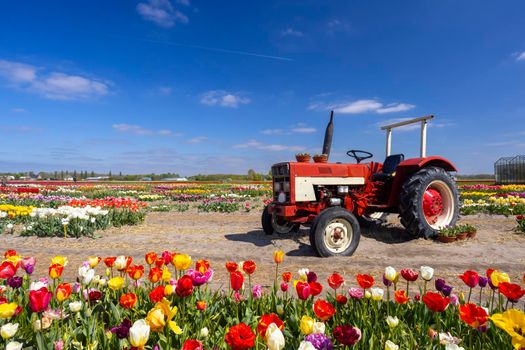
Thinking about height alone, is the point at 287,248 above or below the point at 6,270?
below

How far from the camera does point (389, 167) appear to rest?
6.81m

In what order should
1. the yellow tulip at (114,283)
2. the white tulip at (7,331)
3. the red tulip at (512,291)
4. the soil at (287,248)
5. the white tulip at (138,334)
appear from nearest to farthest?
the white tulip at (138,334) → the white tulip at (7,331) → the red tulip at (512,291) → the yellow tulip at (114,283) → the soil at (287,248)

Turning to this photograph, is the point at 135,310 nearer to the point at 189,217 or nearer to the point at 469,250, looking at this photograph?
the point at 469,250

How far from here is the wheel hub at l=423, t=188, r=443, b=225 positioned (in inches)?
246

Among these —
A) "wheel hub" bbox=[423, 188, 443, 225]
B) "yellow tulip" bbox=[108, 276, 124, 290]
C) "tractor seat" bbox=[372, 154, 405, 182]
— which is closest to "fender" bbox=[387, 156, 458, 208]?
"tractor seat" bbox=[372, 154, 405, 182]

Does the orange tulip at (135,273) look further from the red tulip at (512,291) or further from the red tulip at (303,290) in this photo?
the red tulip at (512,291)

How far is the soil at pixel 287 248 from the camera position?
448 centimetres

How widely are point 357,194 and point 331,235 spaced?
140cm

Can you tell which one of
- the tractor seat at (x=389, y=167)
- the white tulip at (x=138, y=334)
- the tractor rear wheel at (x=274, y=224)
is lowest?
the tractor rear wheel at (x=274, y=224)

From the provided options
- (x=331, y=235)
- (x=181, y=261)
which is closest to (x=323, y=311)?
(x=181, y=261)

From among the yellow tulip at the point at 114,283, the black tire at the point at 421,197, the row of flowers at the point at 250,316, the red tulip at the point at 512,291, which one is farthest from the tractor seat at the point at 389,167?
the yellow tulip at the point at 114,283

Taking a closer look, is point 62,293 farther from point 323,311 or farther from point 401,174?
point 401,174

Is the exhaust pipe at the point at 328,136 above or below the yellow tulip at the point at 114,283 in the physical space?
above

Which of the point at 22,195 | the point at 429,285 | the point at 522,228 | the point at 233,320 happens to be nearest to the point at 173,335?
the point at 233,320
